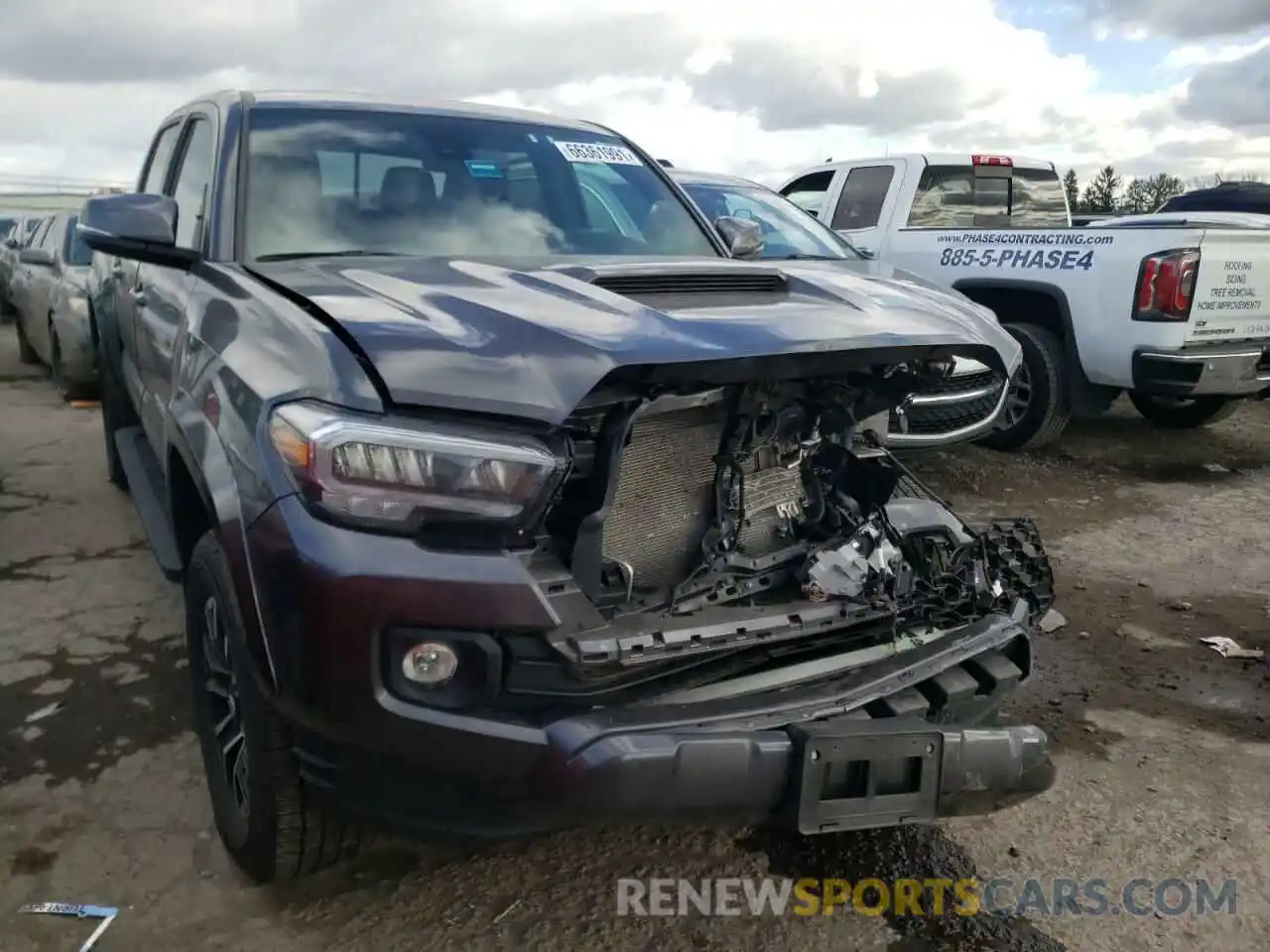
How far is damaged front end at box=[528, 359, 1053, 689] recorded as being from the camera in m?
2.19

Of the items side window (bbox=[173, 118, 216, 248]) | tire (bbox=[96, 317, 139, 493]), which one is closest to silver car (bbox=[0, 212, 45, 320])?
tire (bbox=[96, 317, 139, 493])

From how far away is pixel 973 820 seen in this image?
2980mm

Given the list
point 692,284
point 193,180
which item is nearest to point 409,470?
point 692,284

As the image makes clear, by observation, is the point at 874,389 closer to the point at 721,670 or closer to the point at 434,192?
the point at 721,670

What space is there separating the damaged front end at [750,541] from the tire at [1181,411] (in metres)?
6.03

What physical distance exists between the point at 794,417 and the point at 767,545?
0.32 meters

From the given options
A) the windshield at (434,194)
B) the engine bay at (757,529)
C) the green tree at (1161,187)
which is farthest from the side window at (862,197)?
the green tree at (1161,187)

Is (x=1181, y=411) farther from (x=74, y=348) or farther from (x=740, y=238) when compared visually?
(x=74, y=348)

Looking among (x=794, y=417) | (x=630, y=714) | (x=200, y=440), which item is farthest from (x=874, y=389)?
(x=200, y=440)

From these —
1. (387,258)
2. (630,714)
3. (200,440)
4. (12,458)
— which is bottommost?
(12,458)

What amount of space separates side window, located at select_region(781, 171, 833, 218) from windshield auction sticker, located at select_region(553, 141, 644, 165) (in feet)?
16.2

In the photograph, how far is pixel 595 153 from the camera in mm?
3908

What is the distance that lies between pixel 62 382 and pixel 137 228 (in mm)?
6832

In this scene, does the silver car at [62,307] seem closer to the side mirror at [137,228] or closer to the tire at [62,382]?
the tire at [62,382]
